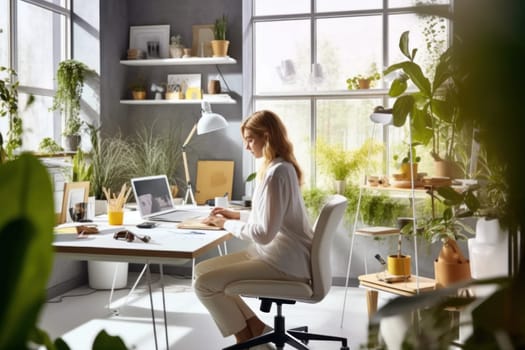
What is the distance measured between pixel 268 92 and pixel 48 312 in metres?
2.65

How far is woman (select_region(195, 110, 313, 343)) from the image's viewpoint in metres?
3.02

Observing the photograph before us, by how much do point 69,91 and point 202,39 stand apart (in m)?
1.26

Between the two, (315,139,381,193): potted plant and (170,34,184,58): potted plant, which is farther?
(170,34,184,58): potted plant

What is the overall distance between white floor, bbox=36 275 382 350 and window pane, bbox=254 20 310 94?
1915 mm

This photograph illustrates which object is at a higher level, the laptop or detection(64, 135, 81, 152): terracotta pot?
detection(64, 135, 81, 152): terracotta pot

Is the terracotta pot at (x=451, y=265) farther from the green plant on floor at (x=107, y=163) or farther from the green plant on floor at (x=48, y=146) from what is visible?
the green plant on floor at (x=48, y=146)

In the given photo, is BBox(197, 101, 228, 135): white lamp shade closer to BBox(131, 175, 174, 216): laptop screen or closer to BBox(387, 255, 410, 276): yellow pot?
BBox(131, 175, 174, 216): laptop screen

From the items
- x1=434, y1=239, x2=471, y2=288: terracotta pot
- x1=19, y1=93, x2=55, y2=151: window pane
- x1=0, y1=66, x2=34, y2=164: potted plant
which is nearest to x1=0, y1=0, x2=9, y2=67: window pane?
x1=0, y1=66, x2=34, y2=164: potted plant

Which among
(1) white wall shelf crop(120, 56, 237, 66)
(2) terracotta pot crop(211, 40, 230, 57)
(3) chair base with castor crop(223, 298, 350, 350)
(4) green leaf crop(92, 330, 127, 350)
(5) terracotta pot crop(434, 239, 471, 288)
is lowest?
(3) chair base with castor crop(223, 298, 350, 350)

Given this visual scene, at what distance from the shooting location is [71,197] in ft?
12.5

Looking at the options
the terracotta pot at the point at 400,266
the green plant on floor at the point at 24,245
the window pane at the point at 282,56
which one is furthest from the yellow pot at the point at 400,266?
the green plant on floor at the point at 24,245

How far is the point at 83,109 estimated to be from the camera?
5.34 m

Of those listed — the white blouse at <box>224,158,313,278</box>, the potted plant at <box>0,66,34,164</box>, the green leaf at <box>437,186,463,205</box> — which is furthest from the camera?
the potted plant at <box>0,66,34,164</box>

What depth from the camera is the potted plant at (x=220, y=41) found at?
17.5ft
